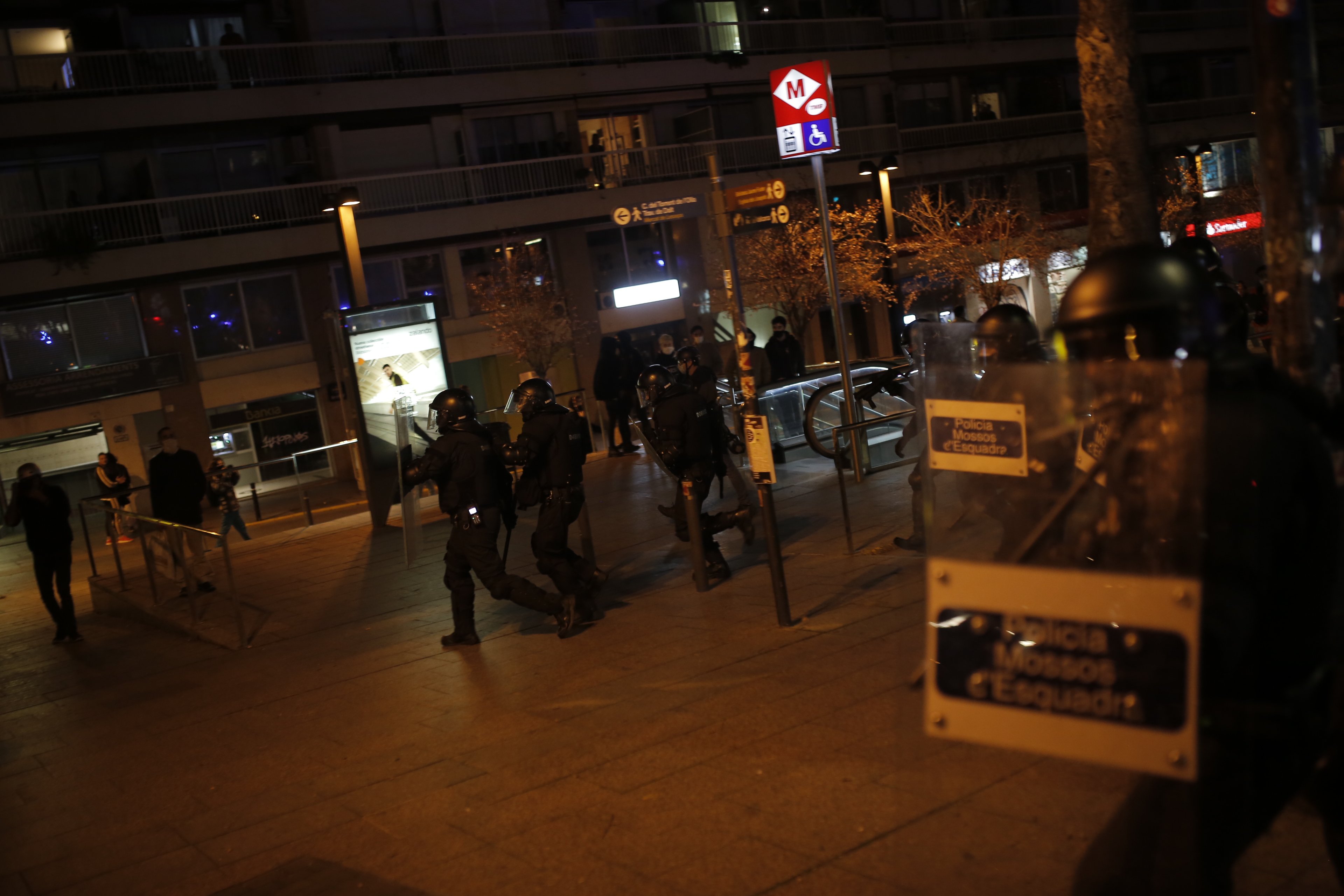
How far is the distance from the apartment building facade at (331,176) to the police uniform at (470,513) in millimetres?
14282

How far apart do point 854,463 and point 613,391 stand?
721 cm

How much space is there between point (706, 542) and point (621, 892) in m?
5.29

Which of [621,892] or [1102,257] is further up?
[1102,257]

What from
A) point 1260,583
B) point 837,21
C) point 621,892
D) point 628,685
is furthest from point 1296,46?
point 837,21

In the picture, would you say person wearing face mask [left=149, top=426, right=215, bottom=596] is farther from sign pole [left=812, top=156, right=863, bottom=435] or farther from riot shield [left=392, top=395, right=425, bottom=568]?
sign pole [left=812, top=156, right=863, bottom=435]

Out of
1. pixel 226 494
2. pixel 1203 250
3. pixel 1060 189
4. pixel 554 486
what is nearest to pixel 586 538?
pixel 554 486

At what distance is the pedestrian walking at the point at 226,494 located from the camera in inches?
629

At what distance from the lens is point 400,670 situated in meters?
8.13

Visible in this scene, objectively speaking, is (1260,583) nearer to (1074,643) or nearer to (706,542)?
(1074,643)

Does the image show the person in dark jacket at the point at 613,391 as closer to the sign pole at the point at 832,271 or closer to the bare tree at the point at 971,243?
the sign pole at the point at 832,271

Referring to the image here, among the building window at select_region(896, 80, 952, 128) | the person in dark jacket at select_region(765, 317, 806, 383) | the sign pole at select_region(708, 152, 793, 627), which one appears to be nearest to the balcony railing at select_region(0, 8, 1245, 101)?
the building window at select_region(896, 80, 952, 128)

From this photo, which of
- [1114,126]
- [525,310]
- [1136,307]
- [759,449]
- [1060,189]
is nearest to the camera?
[1136,307]

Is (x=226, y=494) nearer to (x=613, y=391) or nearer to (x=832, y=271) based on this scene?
(x=613, y=391)

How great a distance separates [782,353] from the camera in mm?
17500
